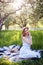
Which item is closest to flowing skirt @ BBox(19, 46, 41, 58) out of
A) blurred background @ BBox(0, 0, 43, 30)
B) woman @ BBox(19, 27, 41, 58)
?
woman @ BBox(19, 27, 41, 58)

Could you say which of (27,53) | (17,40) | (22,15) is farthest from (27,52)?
(22,15)

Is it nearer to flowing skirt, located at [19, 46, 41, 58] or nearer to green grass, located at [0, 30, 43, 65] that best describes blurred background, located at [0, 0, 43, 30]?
green grass, located at [0, 30, 43, 65]

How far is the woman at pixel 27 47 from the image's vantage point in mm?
1356

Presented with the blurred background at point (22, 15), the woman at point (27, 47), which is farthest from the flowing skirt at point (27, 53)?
the blurred background at point (22, 15)

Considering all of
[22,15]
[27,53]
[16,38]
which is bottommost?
[27,53]

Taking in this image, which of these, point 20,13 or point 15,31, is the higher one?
point 20,13

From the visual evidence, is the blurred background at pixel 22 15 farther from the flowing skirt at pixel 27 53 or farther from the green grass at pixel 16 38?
the flowing skirt at pixel 27 53

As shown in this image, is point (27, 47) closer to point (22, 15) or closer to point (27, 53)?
point (27, 53)

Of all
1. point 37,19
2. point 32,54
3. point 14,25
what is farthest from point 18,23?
point 32,54

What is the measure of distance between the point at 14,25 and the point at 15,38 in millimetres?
98

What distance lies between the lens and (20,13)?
1.39 meters

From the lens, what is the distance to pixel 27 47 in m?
1.37

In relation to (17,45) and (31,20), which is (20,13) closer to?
(31,20)

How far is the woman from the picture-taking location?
1.36m
